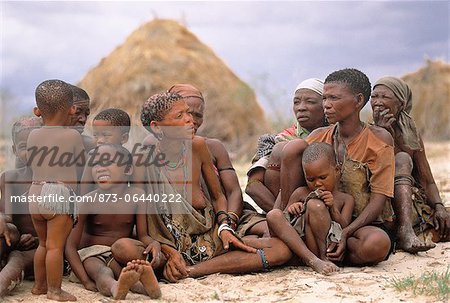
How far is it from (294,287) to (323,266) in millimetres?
327

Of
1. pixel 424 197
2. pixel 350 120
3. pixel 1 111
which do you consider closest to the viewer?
pixel 350 120

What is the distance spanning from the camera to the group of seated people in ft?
12.7

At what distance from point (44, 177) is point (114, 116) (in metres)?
0.85

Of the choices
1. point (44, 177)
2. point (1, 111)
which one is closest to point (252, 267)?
point (44, 177)

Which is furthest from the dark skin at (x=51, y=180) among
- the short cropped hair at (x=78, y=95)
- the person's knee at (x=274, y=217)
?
the person's knee at (x=274, y=217)

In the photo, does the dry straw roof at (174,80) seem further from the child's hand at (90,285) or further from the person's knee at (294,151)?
the child's hand at (90,285)

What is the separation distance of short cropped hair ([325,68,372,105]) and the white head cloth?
24.0 inches

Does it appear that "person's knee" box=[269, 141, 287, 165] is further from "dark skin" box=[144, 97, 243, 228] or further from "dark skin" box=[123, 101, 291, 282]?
"dark skin" box=[123, 101, 291, 282]

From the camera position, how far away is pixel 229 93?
15.0m

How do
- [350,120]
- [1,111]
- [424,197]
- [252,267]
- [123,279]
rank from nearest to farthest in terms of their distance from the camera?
[123,279]
[252,267]
[350,120]
[424,197]
[1,111]

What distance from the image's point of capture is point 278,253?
4359 mm

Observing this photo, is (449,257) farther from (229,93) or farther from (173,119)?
(229,93)

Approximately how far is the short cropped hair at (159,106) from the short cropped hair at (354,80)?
1.04 m

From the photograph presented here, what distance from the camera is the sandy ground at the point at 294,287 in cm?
374
